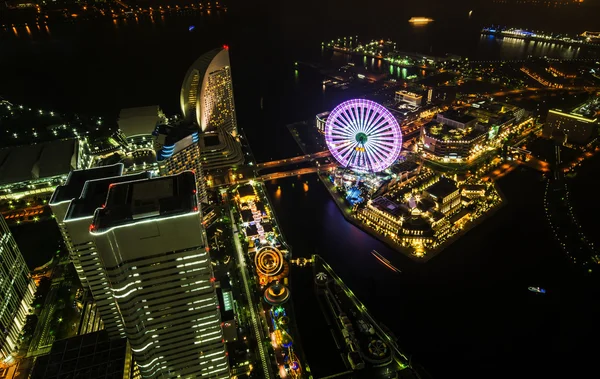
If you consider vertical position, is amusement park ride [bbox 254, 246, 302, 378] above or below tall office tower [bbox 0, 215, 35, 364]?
below

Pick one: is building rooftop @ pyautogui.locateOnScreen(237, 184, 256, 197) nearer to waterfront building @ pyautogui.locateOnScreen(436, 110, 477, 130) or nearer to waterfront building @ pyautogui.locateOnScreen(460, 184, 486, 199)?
waterfront building @ pyautogui.locateOnScreen(460, 184, 486, 199)

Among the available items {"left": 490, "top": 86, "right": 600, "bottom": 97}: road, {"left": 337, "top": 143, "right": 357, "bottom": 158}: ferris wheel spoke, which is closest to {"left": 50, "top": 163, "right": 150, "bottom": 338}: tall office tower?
{"left": 337, "top": 143, "right": 357, "bottom": 158}: ferris wheel spoke

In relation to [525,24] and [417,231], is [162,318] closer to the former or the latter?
[417,231]

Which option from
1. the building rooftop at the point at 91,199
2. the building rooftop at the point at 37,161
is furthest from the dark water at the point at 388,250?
the building rooftop at the point at 91,199

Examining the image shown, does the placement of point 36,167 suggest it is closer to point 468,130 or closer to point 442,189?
point 442,189

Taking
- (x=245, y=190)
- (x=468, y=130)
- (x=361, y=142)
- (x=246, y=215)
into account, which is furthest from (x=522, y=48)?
(x=246, y=215)

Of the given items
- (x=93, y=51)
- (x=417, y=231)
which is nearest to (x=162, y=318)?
(x=417, y=231)

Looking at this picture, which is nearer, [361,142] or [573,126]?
[361,142]
